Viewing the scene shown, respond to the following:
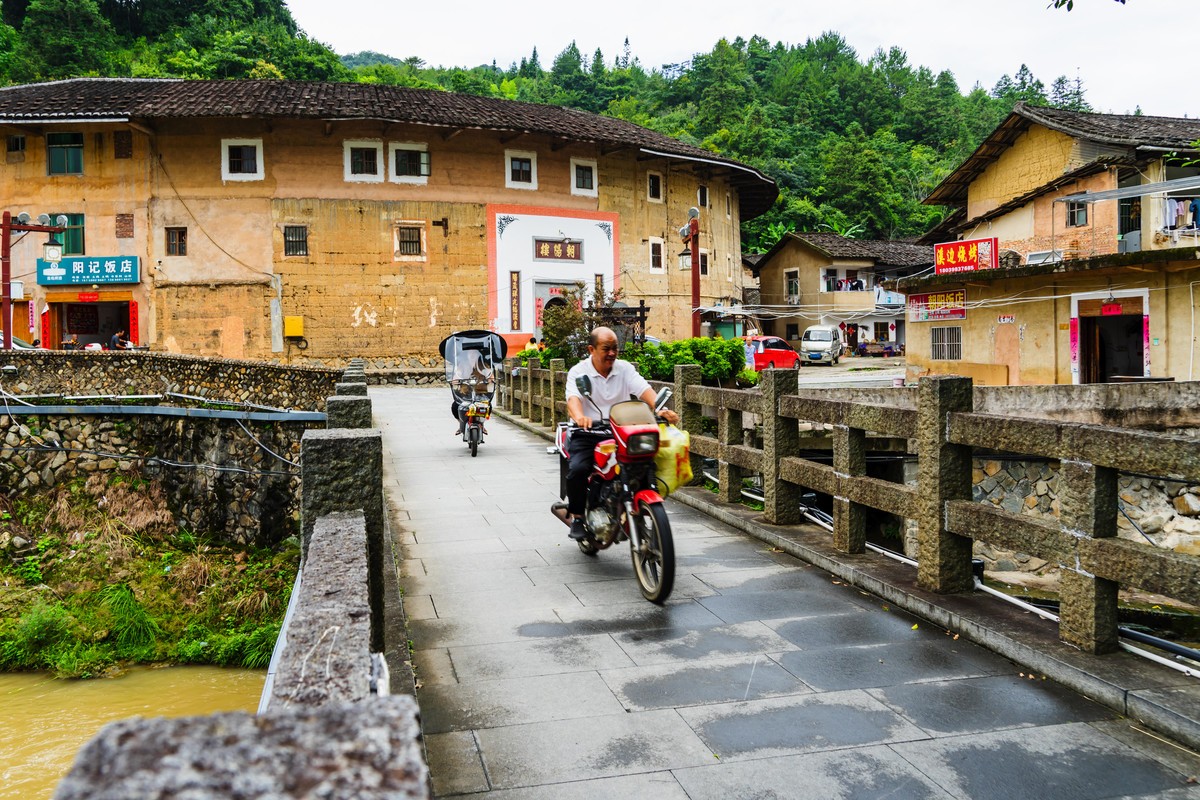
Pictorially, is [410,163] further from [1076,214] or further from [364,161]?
[1076,214]

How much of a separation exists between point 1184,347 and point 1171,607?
42.0 ft

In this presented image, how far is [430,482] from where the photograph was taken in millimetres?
10945

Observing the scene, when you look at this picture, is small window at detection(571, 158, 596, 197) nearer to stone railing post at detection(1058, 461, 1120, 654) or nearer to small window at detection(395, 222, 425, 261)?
small window at detection(395, 222, 425, 261)

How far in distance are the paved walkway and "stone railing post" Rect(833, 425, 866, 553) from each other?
0.36m

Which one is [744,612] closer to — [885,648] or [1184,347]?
[885,648]

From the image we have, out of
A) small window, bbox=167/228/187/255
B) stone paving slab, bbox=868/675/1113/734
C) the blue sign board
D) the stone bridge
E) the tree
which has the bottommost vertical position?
stone paving slab, bbox=868/675/1113/734

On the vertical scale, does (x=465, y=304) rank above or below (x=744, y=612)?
above

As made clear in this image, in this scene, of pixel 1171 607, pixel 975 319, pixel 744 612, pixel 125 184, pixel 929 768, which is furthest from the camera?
pixel 125 184

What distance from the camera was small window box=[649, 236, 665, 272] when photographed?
120 ft

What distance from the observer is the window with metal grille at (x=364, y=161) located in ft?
104

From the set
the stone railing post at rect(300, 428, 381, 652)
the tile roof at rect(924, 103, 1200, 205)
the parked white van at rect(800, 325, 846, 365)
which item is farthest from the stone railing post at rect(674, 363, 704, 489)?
the parked white van at rect(800, 325, 846, 365)

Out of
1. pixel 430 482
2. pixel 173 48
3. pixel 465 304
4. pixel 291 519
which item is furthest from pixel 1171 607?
pixel 173 48

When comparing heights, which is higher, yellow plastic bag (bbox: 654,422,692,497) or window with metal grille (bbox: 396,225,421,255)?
window with metal grille (bbox: 396,225,421,255)

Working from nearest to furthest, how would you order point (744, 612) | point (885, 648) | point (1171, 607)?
point (885, 648) < point (744, 612) < point (1171, 607)
